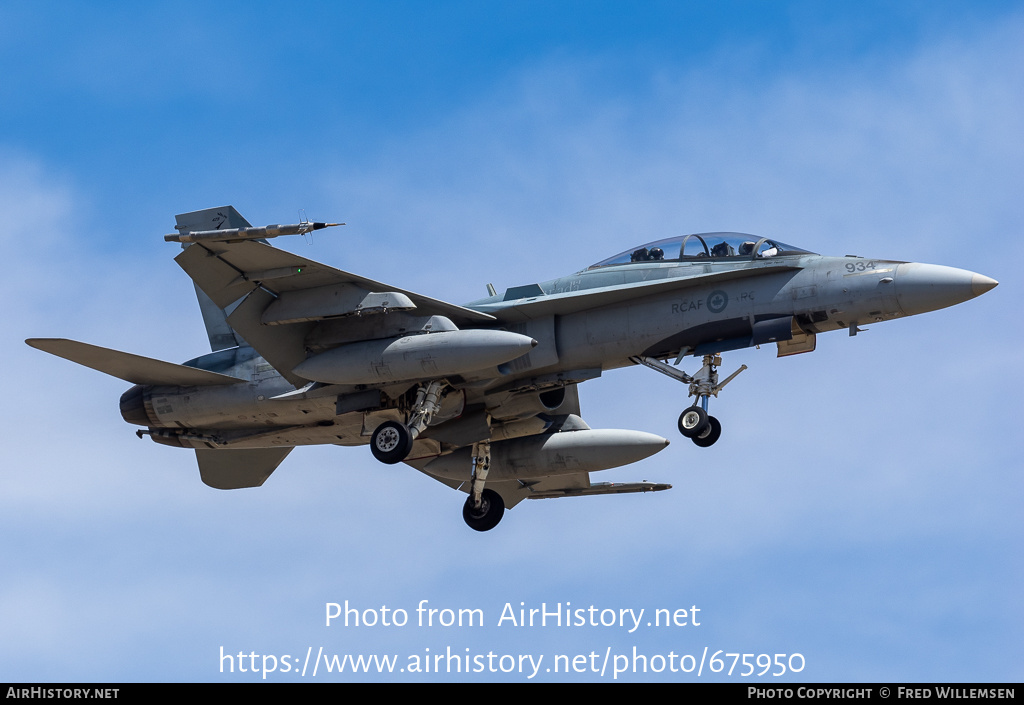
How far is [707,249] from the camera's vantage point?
2092cm

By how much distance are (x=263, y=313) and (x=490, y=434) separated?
4.63m

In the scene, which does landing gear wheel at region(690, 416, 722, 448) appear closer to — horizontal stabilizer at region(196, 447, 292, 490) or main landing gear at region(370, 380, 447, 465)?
main landing gear at region(370, 380, 447, 465)

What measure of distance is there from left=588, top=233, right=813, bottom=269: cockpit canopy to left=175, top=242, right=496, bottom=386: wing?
2567 millimetres

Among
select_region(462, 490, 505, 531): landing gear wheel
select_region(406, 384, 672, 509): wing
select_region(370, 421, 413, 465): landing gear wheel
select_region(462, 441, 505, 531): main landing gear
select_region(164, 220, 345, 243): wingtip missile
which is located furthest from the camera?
select_region(462, 490, 505, 531): landing gear wheel

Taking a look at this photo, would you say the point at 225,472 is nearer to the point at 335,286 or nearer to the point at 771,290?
the point at 335,286

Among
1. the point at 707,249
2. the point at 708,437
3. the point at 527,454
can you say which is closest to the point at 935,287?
the point at 707,249

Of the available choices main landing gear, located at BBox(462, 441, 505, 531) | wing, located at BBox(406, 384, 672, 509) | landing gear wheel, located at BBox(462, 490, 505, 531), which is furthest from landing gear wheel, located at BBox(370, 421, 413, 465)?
Result: landing gear wheel, located at BBox(462, 490, 505, 531)

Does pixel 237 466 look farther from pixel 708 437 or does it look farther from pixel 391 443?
pixel 708 437

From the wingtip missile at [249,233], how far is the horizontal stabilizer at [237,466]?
679cm

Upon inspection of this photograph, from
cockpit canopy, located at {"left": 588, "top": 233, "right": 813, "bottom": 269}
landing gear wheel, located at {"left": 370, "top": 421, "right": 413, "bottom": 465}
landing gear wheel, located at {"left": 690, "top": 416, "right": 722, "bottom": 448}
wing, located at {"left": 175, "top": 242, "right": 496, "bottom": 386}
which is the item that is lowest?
landing gear wheel, located at {"left": 690, "top": 416, "right": 722, "bottom": 448}

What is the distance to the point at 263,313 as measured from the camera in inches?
840

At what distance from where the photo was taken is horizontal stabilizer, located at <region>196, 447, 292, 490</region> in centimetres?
2570

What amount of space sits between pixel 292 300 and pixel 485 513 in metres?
5.80
